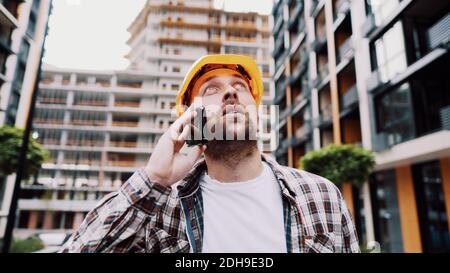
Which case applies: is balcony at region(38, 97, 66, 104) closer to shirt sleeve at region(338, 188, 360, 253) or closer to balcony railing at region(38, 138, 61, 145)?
balcony railing at region(38, 138, 61, 145)

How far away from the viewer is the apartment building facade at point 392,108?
10.7 ft

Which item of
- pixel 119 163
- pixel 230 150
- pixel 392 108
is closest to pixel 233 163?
pixel 230 150

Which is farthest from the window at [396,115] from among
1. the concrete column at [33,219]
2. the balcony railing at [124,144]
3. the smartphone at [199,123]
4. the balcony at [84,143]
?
the concrete column at [33,219]

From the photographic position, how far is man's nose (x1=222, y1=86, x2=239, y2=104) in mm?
1000

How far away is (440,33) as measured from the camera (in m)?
3.85

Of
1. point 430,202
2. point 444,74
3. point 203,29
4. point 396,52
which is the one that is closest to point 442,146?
point 396,52

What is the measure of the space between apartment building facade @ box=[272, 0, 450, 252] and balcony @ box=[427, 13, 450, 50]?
2 cm

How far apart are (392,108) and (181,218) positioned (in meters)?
5.93

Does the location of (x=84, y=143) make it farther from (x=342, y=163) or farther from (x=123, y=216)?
(x=123, y=216)

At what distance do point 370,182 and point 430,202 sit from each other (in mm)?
1292

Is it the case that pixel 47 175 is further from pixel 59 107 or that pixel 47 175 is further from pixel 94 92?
pixel 94 92

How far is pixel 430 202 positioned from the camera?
585 centimetres

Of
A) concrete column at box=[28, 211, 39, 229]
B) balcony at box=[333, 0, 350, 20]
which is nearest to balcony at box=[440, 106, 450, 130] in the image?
balcony at box=[333, 0, 350, 20]

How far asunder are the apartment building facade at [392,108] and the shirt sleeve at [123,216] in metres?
2.16
